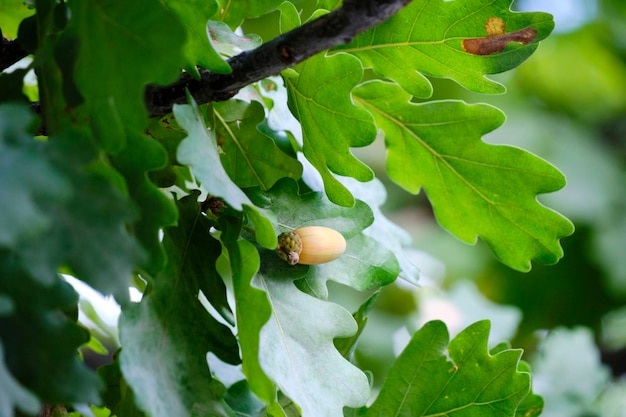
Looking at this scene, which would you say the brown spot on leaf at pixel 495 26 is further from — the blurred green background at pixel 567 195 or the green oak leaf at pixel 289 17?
the blurred green background at pixel 567 195

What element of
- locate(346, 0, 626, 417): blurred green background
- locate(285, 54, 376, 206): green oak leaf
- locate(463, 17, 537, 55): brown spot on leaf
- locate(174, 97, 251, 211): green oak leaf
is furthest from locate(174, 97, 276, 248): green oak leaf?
locate(346, 0, 626, 417): blurred green background

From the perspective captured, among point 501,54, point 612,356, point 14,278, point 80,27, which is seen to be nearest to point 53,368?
point 14,278

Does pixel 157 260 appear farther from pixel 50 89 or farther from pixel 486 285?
pixel 486 285

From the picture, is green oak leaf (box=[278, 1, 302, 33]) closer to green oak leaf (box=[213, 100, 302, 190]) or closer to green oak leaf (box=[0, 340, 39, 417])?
green oak leaf (box=[213, 100, 302, 190])

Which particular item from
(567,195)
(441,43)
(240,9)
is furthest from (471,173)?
(567,195)

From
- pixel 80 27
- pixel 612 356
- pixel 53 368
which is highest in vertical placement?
pixel 80 27

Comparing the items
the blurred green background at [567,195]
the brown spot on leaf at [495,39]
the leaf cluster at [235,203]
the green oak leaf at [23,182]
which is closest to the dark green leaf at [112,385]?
the leaf cluster at [235,203]
